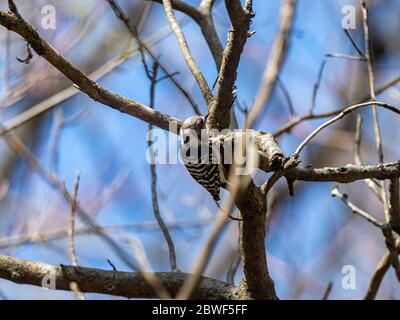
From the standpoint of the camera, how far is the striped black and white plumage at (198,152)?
248 cm

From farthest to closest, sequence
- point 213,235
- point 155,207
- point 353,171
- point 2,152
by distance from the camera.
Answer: point 2,152 < point 155,207 < point 353,171 < point 213,235

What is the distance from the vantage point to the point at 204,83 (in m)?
2.57

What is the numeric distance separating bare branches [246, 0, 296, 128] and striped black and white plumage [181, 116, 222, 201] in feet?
4.70

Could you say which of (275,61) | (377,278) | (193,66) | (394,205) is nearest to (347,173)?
(394,205)

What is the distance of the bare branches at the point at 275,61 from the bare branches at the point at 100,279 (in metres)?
1.96

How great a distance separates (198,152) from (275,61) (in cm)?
159

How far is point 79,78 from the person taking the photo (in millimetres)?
2477

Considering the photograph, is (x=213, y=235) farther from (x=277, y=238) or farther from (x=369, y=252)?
(x=369, y=252)

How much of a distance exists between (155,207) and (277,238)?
1681 mm

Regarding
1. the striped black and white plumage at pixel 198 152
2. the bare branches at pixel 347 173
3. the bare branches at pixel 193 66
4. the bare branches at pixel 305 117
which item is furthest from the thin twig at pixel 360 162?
the bare branches at pixel 193 66

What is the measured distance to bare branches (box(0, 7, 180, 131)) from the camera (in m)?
2.34

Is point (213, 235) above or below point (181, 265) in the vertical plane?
above

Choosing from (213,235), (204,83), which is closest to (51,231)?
(204,83)

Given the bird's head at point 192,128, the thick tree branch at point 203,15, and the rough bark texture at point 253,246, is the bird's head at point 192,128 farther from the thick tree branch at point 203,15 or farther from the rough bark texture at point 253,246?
the thick tree branch at point 203,15
